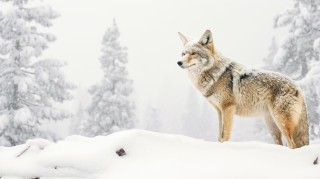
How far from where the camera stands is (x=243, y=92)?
25.7 feet

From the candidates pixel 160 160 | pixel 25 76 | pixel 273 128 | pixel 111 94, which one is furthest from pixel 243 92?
pixel 111 94

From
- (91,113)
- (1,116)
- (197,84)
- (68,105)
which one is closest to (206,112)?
(91,113)

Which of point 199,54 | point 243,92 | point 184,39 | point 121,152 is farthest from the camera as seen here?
point 184,39

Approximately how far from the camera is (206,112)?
8188 centimetres

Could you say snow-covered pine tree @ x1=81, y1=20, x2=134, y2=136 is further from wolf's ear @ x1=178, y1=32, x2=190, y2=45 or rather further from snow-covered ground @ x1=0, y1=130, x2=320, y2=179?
snow-covered ground @ x1=0, y1=130, x2=320, y2=179

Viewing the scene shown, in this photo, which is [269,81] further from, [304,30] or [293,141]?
[304,30]

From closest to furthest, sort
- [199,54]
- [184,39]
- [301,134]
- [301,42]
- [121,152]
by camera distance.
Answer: [121,152], [301,134], [199,54], [184,39], [301,42]

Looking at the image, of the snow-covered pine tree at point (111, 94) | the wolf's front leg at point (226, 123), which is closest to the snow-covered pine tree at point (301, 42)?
the snow-covered pine tree at point (111, 94)

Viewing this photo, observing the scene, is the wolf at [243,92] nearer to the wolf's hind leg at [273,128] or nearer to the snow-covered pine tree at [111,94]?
the wolf's hind leg at [273,128]

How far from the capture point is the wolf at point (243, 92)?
7.28 meters

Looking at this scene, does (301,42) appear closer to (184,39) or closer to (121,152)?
(184,39)

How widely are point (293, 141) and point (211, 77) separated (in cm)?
198

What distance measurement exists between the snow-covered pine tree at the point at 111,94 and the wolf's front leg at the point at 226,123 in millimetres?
18632

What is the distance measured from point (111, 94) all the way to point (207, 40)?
19.2 metres
